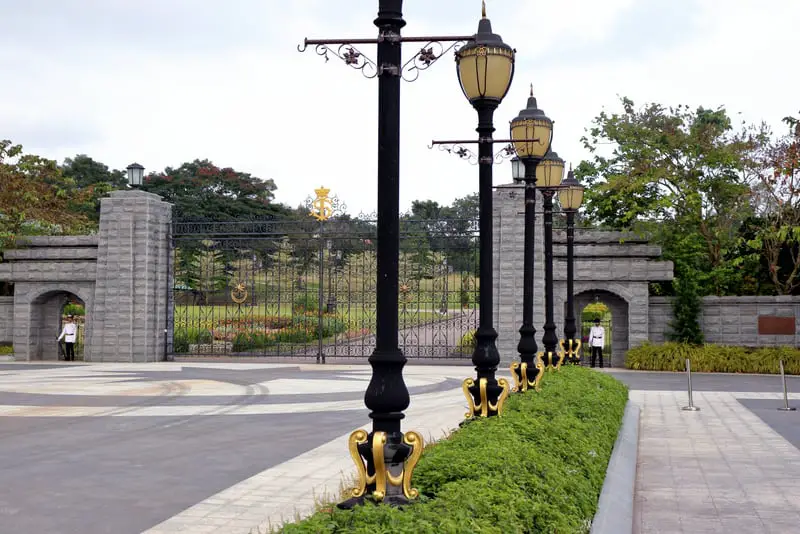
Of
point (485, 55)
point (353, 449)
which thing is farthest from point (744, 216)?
point (353, 449)

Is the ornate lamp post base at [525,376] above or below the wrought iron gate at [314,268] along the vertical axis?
below

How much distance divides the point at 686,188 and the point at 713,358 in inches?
232

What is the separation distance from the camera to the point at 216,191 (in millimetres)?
53844

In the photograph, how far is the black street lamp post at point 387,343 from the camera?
484 centimetres

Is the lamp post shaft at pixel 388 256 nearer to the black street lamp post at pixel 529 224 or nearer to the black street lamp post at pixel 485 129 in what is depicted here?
the black street lamp post at pixel 485 129

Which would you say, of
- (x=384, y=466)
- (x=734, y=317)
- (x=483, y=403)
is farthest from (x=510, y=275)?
(x=384, y=466)

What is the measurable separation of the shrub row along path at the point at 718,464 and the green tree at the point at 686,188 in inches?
351

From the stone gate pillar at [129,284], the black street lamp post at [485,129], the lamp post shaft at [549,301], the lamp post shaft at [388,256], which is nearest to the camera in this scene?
the lamp post shaft at [388,256]

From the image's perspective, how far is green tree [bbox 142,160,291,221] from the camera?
52.0 metres

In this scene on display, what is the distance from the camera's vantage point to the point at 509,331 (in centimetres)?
2314

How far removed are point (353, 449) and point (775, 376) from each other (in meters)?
20.1

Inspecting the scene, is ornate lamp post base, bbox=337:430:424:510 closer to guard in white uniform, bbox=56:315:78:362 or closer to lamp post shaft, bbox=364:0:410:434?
lamp post shaft, bbox=364:0:410:434

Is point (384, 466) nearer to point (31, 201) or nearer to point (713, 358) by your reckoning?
point (713, 358)

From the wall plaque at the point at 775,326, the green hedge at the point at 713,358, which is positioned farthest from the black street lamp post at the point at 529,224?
the wall plaque at the point at 775,326
